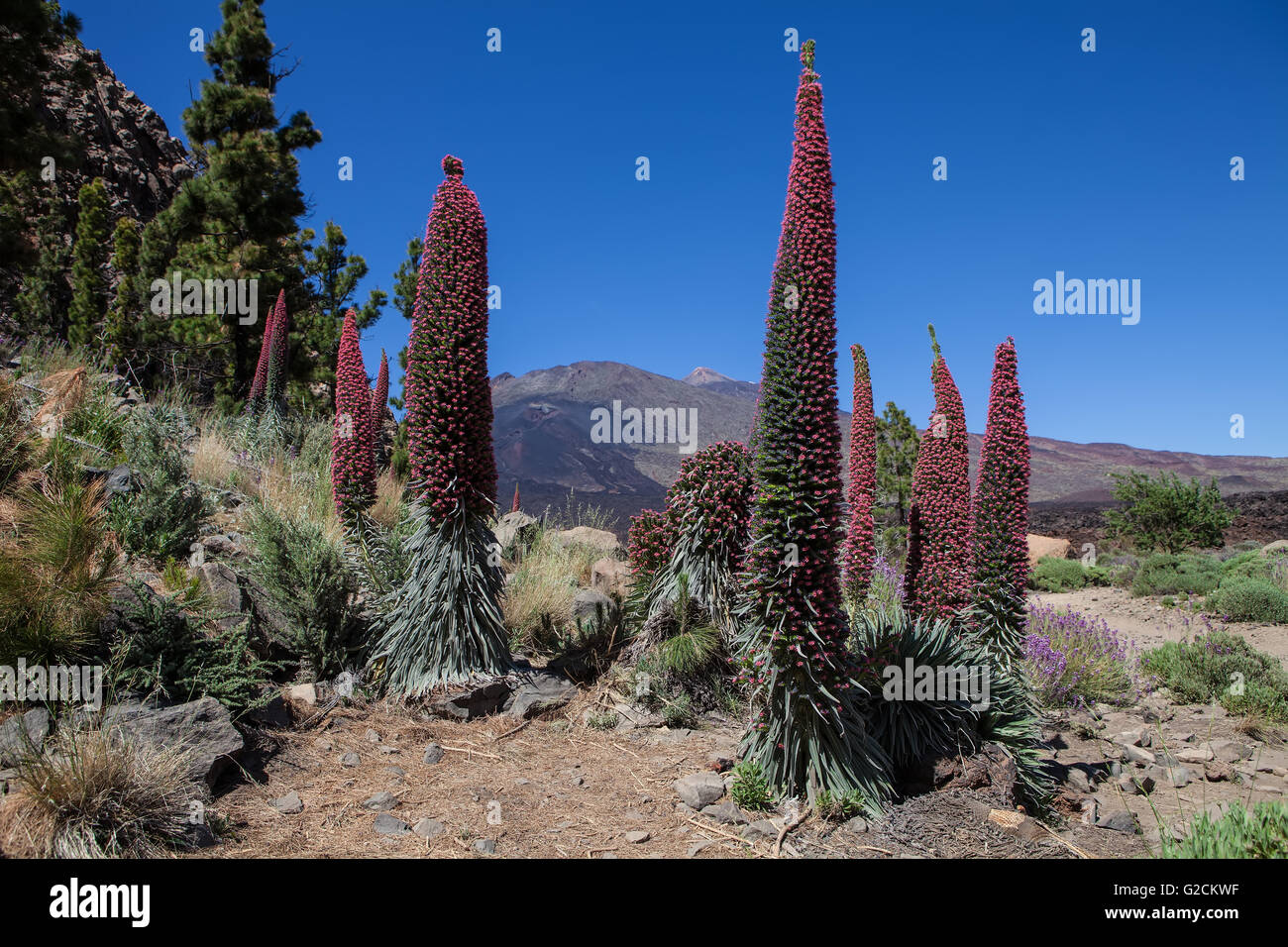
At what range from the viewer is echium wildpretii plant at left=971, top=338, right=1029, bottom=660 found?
473cm

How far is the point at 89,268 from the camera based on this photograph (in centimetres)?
2072

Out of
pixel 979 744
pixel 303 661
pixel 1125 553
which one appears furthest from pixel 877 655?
pixel 1125 553

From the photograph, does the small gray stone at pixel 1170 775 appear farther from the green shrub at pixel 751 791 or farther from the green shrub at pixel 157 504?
the green shrub at pixel 157 504

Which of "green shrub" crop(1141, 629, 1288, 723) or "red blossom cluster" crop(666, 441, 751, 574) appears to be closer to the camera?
"red blossom cluster" crop(666, 441, 751, 574)

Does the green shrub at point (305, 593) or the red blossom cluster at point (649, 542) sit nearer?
the green shrub at point (305, 593)

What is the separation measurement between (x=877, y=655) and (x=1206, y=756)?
314 centimetres

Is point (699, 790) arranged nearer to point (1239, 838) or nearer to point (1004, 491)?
point (1239, 838)

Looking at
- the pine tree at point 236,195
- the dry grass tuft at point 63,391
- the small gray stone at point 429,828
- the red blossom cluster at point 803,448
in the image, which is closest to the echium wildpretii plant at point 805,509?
the red blossom cluster at point 803,448

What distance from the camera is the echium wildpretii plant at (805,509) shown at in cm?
383

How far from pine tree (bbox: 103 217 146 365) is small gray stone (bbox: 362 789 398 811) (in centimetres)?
1551

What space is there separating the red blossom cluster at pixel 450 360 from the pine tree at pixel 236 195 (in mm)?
12496

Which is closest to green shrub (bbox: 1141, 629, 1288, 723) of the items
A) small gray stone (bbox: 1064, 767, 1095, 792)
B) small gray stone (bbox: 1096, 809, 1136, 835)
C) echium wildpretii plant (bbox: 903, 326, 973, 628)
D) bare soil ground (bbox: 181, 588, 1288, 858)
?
bare soil ground (bbox: 181, 588, 1288, 858)

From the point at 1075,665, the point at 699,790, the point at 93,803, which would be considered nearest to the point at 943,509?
the point at 699,790

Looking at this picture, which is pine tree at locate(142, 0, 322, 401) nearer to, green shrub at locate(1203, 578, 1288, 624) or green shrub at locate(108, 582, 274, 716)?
green shrub at locate(108, 582, 274, 716)
